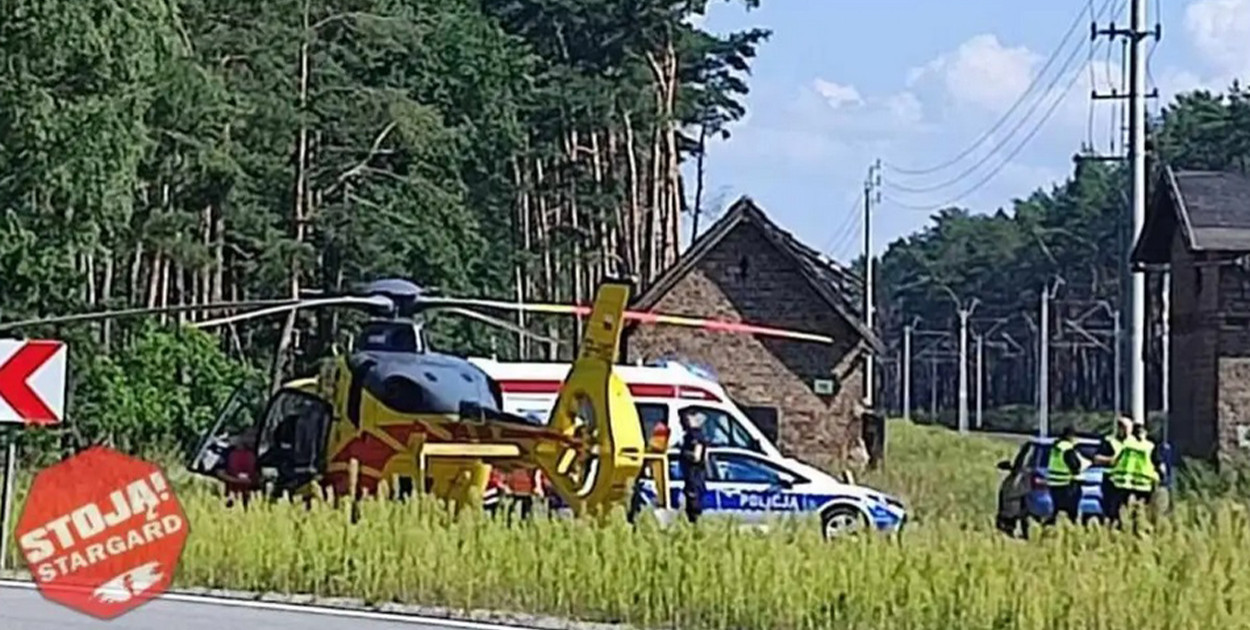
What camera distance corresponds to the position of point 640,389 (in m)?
34.0

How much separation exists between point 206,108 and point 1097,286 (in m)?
98.8

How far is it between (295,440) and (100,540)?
6.69 metres

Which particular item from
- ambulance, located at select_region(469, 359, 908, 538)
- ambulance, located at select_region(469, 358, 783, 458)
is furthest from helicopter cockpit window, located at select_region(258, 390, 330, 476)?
ambulance, located at select_region(469, 358, 783, 458)

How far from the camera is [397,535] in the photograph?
21312mm

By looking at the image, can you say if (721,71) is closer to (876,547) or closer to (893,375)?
(876,547)

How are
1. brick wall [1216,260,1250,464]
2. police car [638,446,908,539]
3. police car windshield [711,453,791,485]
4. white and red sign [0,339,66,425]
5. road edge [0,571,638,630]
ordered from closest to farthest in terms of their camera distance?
1. road edge [0,571,638,630]
2. white and red sign [0,339,66,425]
3. police car [638,446,908,539]
4. police car windshield [711,453,791,485]
5. brick wall [1216,260,1250,464]

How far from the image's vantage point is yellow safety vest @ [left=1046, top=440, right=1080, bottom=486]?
2861 cm

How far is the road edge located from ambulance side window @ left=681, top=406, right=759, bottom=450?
38.4 feet

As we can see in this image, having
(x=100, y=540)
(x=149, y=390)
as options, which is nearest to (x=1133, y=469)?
(x=100, y=540)

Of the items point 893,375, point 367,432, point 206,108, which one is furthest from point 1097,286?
point 367,432

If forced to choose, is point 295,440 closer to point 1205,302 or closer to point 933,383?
point 1205,302

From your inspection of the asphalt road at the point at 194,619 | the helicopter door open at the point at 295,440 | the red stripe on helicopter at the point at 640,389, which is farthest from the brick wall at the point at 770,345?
the asphalt road at the point at 194,619

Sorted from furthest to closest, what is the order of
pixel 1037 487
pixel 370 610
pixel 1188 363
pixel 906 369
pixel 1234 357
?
pixel 906 369, pixel 1188 363, pixel 1234 357, pixel 1037 487, pixel 370 610

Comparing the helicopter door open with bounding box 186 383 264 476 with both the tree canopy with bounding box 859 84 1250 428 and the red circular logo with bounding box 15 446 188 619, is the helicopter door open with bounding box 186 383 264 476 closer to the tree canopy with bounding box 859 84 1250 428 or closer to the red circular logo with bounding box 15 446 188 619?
the red circular logo with bounding box 15 446 188 619
